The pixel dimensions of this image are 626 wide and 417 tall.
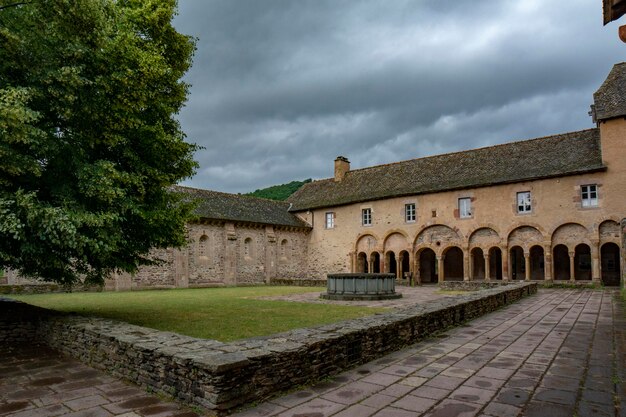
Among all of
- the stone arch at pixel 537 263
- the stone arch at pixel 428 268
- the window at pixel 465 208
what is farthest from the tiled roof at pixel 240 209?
the stone arch at pixel 537 263

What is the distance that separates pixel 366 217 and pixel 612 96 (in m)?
18.1

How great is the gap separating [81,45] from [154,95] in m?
1.79

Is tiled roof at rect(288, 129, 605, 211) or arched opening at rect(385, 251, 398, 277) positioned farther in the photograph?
arched opening at rect(385, 251, 398, 277)

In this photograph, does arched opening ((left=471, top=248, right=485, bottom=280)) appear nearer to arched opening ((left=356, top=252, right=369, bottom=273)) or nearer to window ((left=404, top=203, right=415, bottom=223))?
window ((left=404, top=203, right=415, bottom=223))

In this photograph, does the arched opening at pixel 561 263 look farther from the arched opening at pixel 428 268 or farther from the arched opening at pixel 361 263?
the arched opening at pixel 361 263

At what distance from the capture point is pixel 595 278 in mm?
24234

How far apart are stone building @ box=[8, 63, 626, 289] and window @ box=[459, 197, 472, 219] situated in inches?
2.8

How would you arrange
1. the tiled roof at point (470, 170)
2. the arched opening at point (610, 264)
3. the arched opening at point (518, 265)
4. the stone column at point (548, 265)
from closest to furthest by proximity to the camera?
the stone column at point (548, 265), the tiled roof at point (470, 170), the arched opening at point (610, 264), the arched opening at point (518, 265)

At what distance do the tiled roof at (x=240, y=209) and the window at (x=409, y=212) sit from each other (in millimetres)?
9658

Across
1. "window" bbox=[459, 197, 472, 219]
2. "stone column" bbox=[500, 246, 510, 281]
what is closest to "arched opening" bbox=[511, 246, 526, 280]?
"stone column" bbox=[500, 246, 510, 281]

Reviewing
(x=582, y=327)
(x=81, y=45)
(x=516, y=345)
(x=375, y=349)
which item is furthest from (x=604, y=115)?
(x=81, y=45)

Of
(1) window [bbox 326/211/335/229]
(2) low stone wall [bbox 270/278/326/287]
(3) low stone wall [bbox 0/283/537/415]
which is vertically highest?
(1) window [bbox 326/211/335/229]

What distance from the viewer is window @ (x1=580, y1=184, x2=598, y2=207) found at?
24.8 meters

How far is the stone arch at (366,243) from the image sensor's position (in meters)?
34.0
